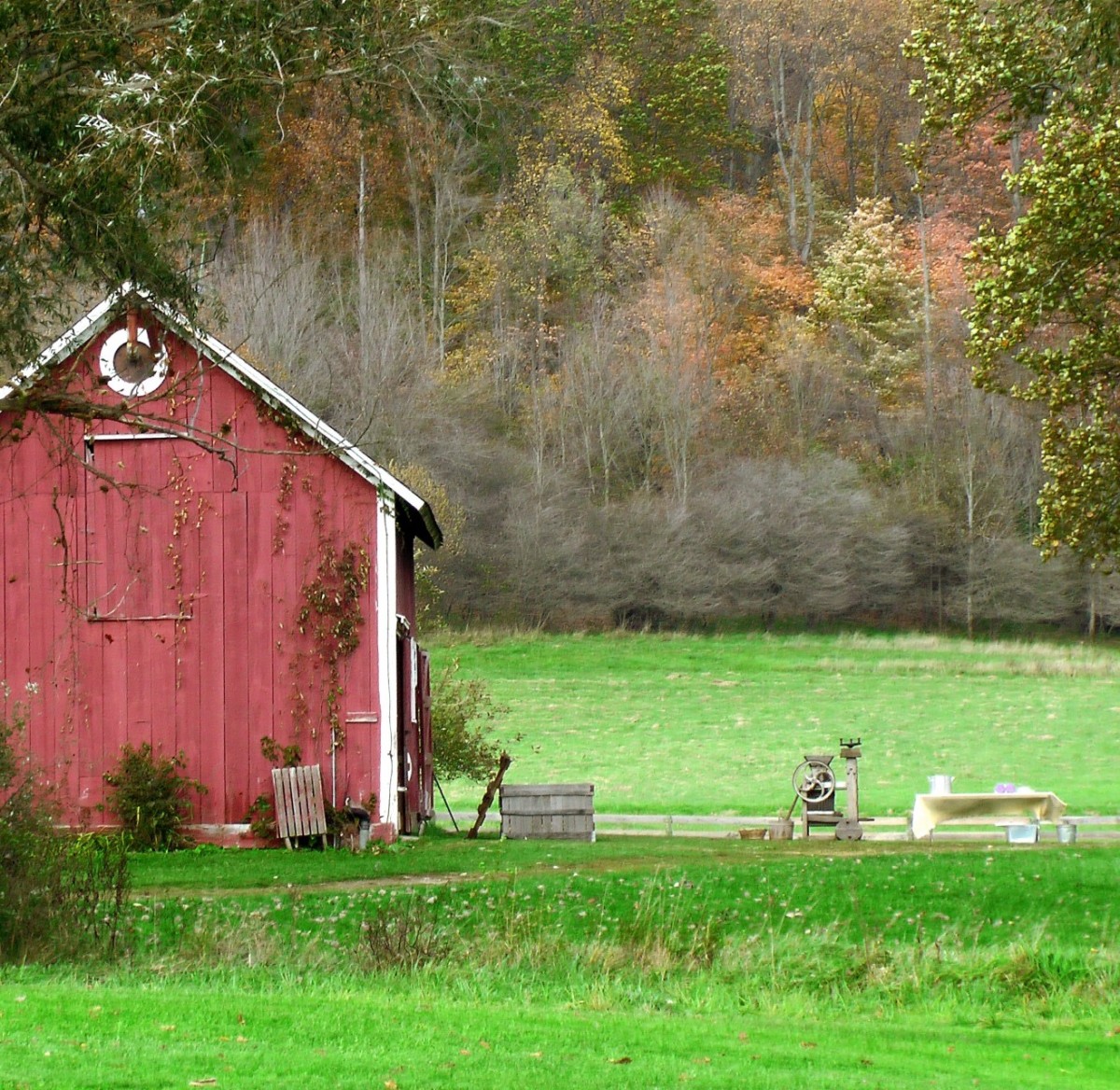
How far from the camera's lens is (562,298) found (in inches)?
2665

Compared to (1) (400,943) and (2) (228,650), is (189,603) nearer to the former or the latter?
(2) (228,650)

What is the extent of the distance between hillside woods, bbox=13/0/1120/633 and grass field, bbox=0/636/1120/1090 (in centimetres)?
3262

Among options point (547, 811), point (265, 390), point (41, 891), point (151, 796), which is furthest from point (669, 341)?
point (41, 891)

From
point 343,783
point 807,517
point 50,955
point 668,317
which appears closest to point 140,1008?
point 50,955

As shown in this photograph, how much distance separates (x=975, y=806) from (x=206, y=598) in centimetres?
1100

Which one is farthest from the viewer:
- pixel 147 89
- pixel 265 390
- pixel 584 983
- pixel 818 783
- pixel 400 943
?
pixel 818 783

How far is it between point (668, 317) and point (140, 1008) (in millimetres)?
57712

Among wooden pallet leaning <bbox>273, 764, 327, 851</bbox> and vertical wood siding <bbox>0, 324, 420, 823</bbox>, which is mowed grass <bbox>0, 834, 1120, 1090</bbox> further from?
vertical wood siding <bbox>0, 324, 420, 823</bbox>

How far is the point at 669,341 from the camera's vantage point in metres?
64.0

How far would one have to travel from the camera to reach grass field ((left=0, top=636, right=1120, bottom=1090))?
7.54 meters

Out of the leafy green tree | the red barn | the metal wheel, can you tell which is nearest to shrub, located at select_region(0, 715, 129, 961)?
the red barn

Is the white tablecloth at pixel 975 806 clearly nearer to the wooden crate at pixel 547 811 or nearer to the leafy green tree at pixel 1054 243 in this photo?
the wooden crate at pixel 547 811

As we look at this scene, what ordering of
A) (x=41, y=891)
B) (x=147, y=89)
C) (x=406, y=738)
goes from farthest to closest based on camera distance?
(x=406, y=738), (x=147, y=89), (x=41, y=891)

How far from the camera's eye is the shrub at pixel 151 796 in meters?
19.1
